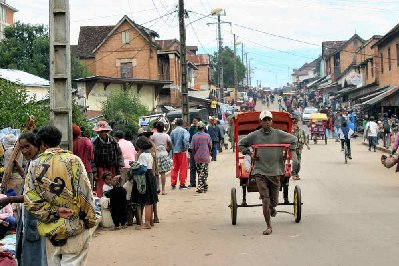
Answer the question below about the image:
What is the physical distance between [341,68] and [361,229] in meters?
88.3

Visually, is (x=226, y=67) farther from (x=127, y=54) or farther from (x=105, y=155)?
(x=105, y=155)

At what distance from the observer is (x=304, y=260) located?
8914mm

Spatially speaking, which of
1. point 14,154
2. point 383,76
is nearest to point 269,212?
point 14,154

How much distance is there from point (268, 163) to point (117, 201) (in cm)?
281

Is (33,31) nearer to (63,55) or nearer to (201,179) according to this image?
(201,179)

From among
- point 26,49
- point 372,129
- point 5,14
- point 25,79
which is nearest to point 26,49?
point 26,49

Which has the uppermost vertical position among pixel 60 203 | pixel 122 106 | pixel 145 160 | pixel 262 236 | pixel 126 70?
pixel 126 70

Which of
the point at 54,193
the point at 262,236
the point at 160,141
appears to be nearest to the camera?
the point at 54,193

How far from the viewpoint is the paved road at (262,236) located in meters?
9.27

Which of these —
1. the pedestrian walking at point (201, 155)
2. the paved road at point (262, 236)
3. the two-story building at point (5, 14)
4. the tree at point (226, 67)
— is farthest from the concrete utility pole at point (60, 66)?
the tree at point (226, 67)

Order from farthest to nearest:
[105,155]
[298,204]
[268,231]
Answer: [105,155], [298,204], [268,231]

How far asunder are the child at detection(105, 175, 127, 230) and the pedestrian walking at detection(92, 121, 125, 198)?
123 cm

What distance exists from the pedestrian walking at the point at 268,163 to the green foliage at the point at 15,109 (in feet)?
24.9

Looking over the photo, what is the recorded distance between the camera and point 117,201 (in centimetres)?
1219
